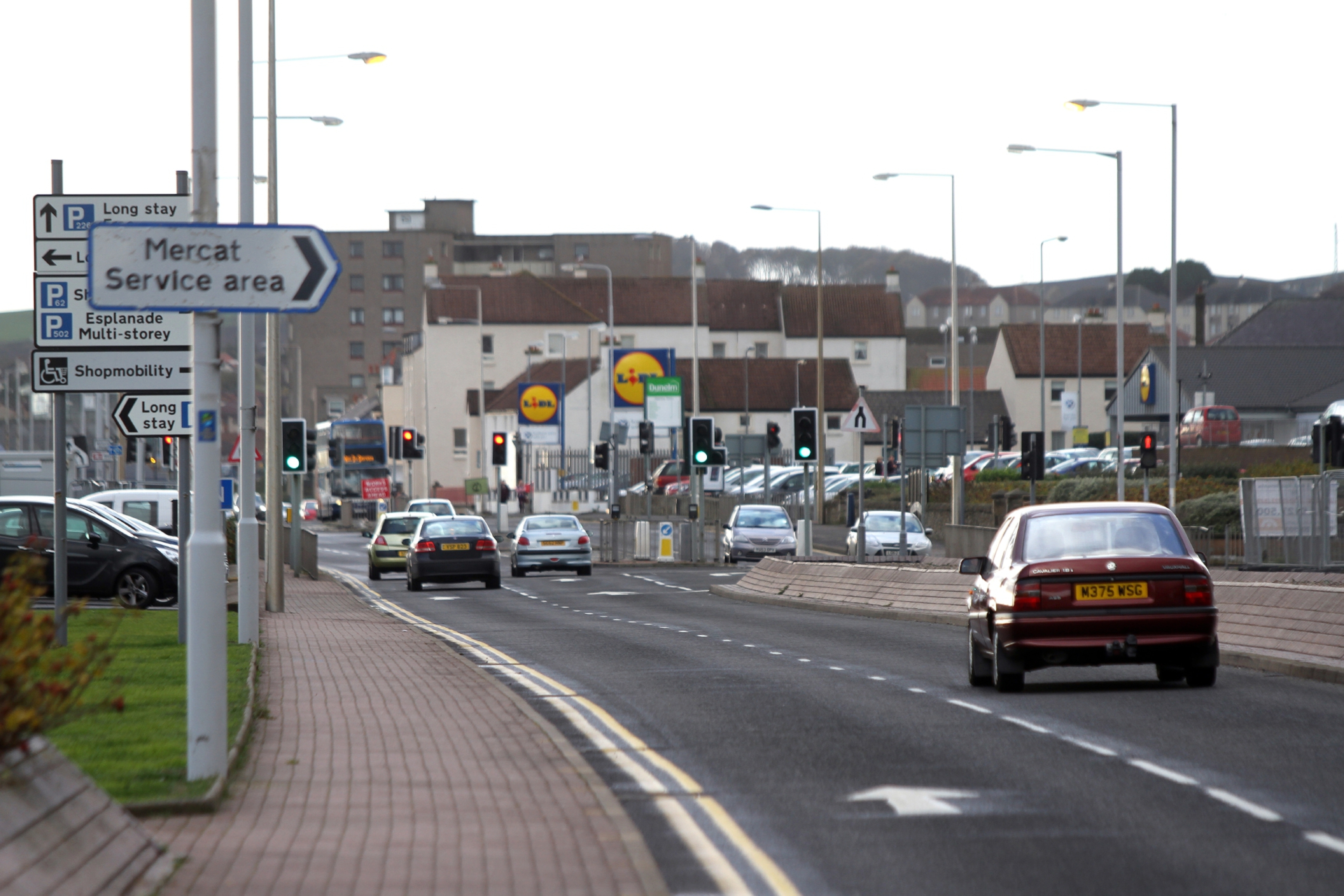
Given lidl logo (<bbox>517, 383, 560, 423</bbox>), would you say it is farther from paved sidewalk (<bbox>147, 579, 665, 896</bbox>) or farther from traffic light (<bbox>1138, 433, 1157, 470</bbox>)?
paved sidewalk (<bbox>147, 579, 665, 896</bbox>)

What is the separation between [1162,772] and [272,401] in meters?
20.1

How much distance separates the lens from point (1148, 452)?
136ft

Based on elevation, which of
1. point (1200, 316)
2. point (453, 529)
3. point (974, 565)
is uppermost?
point (1200, 316)

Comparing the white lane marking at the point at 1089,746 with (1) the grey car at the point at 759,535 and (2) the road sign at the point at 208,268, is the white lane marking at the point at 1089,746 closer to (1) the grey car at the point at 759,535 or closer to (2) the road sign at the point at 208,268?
(2) the road sign at the point at 208,268

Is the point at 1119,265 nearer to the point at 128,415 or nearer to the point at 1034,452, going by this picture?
the point at 1034,452

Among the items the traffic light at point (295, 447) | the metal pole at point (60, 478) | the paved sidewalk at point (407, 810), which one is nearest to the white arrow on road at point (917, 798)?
the paved sidewalk at point (407, 810)

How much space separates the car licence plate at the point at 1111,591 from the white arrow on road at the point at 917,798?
4.90 metres

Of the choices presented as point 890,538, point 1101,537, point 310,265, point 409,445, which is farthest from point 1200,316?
point 310,265

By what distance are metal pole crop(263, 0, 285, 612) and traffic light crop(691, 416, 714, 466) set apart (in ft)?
41.7

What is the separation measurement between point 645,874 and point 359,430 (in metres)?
79.8

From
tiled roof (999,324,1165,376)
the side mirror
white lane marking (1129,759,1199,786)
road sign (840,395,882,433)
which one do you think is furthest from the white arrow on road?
tiled roof (999,324,1165,376)

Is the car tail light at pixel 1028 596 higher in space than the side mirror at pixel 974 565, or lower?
lower

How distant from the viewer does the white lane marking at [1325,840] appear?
7.39m

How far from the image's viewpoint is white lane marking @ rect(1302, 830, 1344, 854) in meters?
7.39
